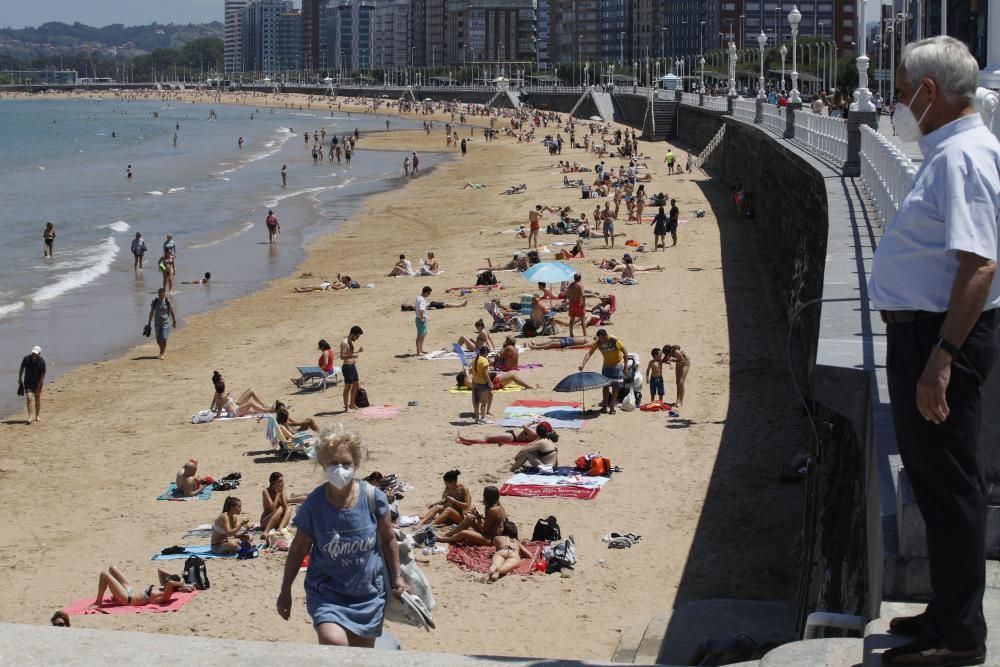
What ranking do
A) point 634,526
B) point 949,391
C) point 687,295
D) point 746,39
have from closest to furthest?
1. point 949,391
2. point 634,526
3. point 687,295
4. point 746,39

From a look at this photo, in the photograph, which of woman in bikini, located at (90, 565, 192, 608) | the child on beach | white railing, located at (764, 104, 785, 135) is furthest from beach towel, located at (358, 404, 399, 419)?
white railing, located at (764, 104, 785, 135)

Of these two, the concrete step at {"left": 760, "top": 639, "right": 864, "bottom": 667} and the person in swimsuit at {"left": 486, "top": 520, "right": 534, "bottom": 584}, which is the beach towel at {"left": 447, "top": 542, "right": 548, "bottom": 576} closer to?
the person in swimsuit at {"left": 486, "top": 520, "right": 534, "bottom": 584}

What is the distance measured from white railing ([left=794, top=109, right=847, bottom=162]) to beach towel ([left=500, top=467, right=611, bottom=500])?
780 cm

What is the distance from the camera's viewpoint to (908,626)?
357cm

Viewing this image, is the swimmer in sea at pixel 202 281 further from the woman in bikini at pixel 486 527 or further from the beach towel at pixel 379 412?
the woman in bikini at pixel 486 527

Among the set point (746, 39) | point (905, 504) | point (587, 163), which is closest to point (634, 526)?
point (905, 504)

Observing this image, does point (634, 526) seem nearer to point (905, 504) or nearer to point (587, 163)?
point (905, 504)

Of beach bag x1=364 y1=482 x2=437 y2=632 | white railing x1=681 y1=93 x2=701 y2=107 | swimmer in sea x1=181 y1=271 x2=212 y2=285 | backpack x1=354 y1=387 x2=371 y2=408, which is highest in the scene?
white railing x1=681 y1=93 x2=701 y2=107

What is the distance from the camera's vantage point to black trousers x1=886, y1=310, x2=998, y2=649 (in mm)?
3395

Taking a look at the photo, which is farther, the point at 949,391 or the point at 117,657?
the point at 117,657

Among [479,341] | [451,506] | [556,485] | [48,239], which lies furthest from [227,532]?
[48,239]

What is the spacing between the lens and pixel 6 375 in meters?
19.2

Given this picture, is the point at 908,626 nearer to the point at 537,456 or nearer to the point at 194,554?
the point at 194,554

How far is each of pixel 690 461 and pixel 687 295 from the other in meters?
9.43
